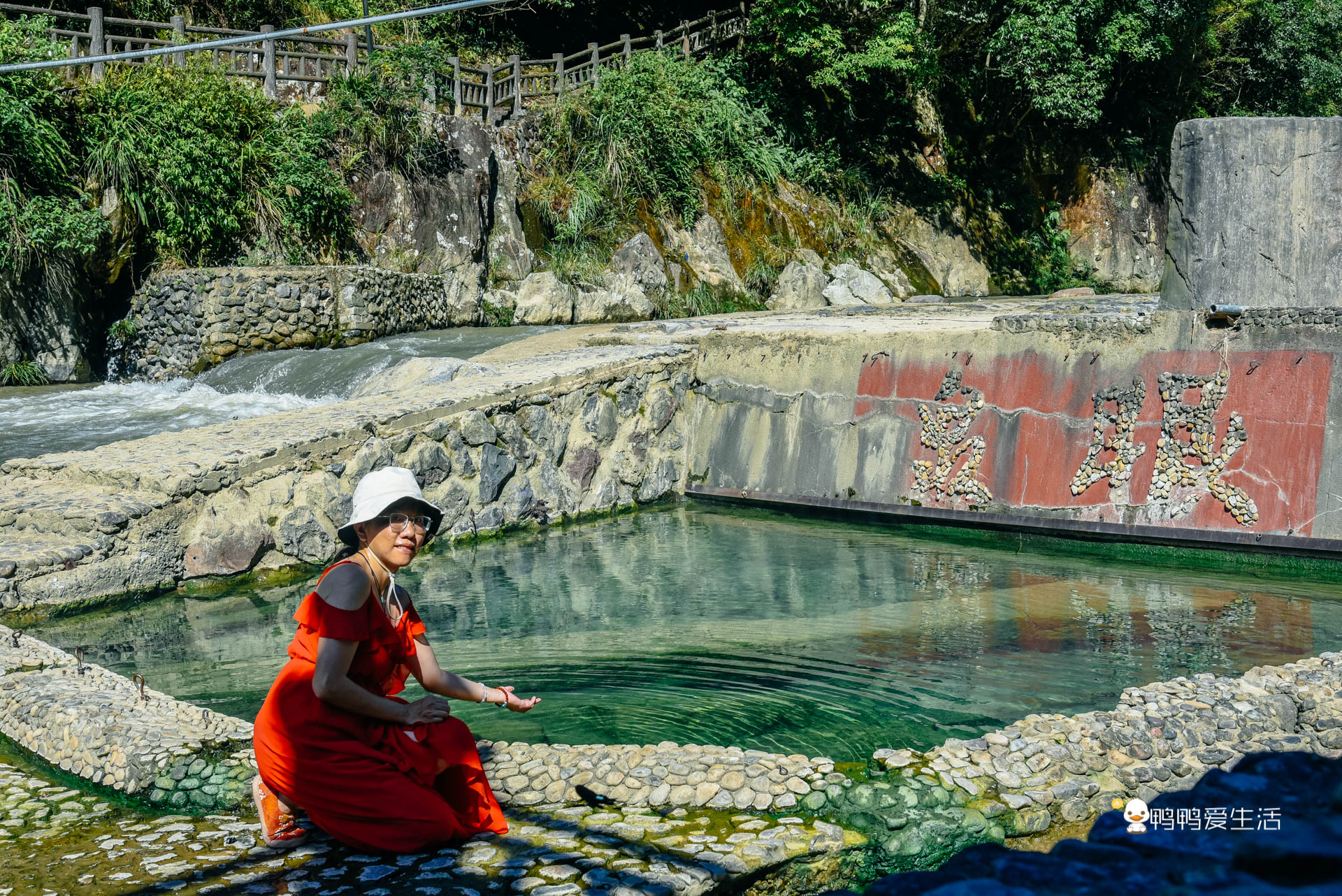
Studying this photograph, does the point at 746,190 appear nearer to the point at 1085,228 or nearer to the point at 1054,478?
the point at 1085,228

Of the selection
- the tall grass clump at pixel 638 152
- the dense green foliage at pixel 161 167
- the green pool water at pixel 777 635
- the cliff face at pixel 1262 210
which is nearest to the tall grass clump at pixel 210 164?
the dense green foliage at pixel 161 167

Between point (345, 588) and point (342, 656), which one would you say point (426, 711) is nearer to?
point (342, 656)

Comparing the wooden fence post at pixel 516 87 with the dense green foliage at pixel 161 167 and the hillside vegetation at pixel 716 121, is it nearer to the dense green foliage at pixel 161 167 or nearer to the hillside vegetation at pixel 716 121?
the hillside vegetation at pixel 716 121

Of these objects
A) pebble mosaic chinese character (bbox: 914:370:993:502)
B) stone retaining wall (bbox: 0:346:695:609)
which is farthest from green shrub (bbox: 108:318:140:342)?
pebble mosaic chinese character (bbox: 914:370:993:502)

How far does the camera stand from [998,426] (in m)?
7.86

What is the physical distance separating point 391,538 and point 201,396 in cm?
993

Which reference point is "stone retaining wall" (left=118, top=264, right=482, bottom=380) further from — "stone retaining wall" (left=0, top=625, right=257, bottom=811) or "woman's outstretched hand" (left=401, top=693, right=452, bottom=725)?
"woman's outstretched hand" (left=401, top=693, right=452, bottom=725)

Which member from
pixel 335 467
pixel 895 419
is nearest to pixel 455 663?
pixel 335 467

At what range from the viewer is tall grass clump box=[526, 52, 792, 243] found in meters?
18.0

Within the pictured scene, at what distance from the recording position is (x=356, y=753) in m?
2.85

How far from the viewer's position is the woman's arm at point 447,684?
308 cm

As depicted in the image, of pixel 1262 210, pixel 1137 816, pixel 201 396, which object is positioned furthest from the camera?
pixel 201 396

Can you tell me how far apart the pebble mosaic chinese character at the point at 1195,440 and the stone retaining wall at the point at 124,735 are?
5866 millimetres

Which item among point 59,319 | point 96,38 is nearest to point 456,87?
point 96,38
